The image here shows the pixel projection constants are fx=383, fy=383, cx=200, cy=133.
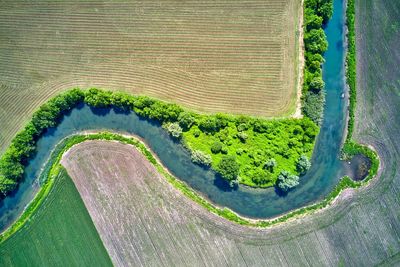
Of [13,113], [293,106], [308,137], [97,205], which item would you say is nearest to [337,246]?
[308,137]

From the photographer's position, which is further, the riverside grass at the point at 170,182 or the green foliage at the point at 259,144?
the riverside grass at the point at 170,182

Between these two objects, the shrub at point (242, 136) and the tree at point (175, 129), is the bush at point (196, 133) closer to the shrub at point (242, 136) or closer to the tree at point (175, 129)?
the tree at point (175, 129)

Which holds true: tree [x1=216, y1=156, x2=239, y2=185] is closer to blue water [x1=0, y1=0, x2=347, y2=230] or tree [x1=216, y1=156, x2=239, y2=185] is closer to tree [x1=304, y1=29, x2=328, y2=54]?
blue water [x1=0, y1=0, x2=347, y2=230]

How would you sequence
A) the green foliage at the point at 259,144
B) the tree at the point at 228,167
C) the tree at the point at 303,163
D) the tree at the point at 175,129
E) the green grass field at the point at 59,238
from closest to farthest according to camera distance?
the tree at the point at 228,167, the tree at the point at 303,163, the tree at the point at 175,129, the green foliage at the point at 259,144, the green grass field at the point at 59,238

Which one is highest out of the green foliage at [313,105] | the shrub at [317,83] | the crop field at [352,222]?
the shrub at [317,83]

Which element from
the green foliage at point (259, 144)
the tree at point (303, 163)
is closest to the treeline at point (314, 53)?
the green foliage at point (259, 144)

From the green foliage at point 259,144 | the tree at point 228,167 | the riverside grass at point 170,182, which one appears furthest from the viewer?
the riverside grass at point 170,182

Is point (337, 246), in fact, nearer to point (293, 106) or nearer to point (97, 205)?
point (293, 106)
